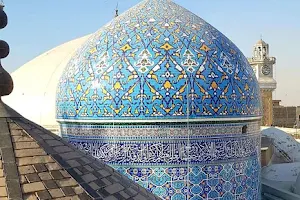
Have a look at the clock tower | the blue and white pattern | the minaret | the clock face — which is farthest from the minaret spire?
the clock face

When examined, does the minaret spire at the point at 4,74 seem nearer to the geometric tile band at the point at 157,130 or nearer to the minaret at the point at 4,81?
the minaret at the point at 4,81

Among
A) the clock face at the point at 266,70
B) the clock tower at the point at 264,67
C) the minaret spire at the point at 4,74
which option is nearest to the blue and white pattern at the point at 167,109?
the minaret spire at the point at 4,74

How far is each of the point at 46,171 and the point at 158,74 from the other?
240cm

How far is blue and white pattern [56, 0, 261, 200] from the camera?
4.00 m

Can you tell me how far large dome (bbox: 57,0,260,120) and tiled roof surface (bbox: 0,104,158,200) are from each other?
1.96 m

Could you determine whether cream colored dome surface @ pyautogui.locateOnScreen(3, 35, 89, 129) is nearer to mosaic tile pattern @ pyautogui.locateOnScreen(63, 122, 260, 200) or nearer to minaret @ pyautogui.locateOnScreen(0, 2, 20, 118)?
mosaic tile pattern @ pyautogui.locateOnScreen(63, 122, 260, 200)

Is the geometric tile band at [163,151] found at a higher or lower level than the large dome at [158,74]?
lower

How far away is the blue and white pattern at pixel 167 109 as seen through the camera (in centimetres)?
400

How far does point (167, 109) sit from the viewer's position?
3.97 m

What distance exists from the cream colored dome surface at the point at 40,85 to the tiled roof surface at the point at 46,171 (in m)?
4.65

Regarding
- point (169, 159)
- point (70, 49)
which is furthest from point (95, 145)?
point (70, 49)

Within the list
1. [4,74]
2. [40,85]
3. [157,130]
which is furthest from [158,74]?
[40,85]

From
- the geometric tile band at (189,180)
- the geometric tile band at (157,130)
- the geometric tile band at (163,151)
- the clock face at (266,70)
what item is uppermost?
the clock face at (266,70)

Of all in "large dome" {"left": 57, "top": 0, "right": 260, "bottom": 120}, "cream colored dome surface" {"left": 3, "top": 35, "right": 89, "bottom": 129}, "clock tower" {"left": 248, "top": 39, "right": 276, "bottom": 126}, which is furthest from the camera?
"clock tower" {"left": 248, "top": 39, "right": 276, "bottom": 126}
